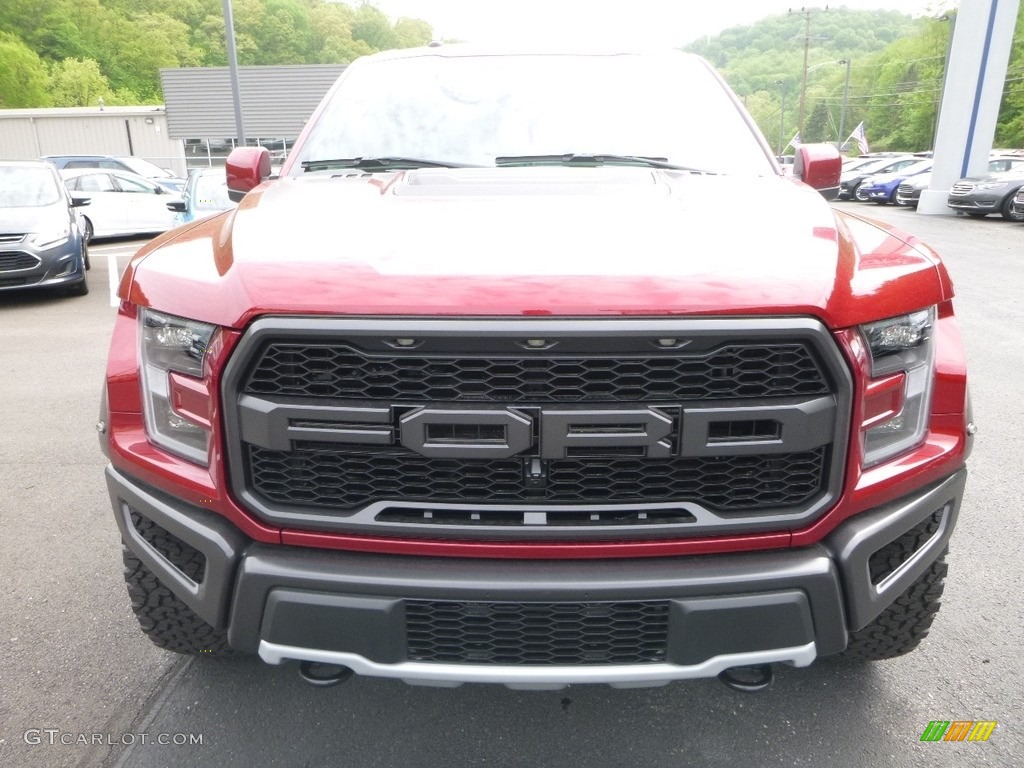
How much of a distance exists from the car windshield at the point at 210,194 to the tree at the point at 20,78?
5769cm

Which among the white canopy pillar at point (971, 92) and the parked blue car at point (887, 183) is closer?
the white canopy pillar at point (971, 92)

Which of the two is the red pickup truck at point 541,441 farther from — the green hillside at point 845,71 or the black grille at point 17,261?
the green hillside at point 845,71

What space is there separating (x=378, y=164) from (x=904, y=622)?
7.07 ft

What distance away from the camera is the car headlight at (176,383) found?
1.74 metres

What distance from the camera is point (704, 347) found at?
161 centimetres

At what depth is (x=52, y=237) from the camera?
28.0 feet

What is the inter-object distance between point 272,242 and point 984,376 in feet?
17.2

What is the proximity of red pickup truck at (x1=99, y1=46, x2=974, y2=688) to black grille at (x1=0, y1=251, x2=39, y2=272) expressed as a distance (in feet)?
25.1

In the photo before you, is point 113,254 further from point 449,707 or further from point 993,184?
point 993,184

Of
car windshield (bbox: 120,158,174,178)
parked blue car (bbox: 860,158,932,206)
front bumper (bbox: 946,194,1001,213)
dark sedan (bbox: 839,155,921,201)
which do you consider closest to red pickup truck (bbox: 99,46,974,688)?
front bumper (bbox: 946,194,1001,213)

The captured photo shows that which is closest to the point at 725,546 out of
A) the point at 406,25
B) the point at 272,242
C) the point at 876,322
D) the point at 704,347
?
the point at 704,347

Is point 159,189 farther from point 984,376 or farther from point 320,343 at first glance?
point 320,343

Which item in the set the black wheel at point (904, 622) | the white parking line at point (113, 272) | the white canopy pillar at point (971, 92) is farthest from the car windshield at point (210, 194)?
the white canopy pillar at point (971, 92)

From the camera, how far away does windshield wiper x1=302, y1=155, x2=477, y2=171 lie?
9.14 ft
